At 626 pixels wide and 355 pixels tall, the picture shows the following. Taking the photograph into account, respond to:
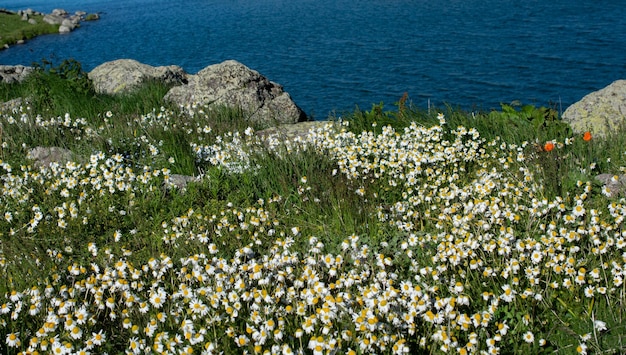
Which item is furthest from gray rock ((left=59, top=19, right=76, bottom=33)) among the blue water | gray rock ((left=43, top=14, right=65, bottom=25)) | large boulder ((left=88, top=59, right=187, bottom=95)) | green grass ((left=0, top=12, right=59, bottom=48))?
large boulder ((left=88, top=59, right=187, bottom=95))

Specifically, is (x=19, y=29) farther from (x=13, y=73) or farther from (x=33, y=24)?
(x=13, y=73)

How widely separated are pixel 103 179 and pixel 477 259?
535 centimetres

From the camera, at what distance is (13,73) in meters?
17.0

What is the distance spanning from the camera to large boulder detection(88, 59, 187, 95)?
560 inches

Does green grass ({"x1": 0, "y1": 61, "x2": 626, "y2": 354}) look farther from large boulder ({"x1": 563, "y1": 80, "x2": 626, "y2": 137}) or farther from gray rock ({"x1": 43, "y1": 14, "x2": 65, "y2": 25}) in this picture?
gray rock ({"x1": 43, "y1": 14, "x2": 65, "y2": 25})

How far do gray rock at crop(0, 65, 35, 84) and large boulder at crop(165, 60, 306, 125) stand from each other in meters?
5.59

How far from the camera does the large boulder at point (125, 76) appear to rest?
46.7 ft

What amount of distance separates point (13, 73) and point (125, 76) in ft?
15.4

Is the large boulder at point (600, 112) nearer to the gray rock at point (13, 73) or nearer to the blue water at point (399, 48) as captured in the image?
the blue water at point (399, 48)

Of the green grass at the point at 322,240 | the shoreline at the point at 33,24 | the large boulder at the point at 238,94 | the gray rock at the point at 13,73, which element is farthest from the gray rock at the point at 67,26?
Answer: the green grass at the point at 322,240

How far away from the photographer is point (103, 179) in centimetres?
845

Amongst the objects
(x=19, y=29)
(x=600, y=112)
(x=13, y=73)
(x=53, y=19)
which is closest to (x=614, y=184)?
(x=600, y=112)

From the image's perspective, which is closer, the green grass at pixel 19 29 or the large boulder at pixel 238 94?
the large boulder at pixel 238 94

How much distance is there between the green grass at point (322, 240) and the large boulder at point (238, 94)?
5.45 ft
